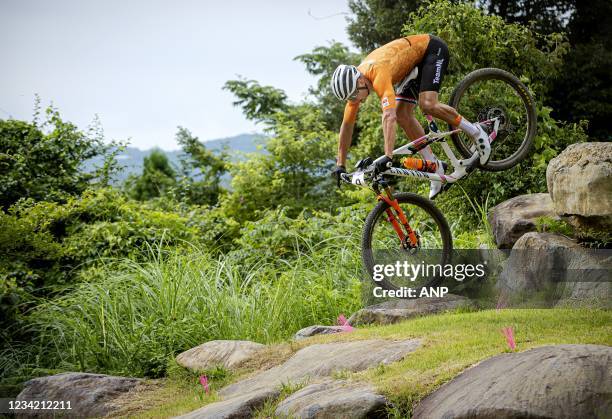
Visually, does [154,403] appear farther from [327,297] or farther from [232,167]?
[232,167]

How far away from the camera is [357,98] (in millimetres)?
6566

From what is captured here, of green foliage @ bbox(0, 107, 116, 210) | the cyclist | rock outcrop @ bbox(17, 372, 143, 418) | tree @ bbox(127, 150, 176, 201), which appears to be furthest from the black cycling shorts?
→ tree @ bbox(127, 150, 176, 201)

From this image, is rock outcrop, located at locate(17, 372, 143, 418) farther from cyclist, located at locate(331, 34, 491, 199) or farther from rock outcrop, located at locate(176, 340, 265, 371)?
cyclist, located at locate(331, 34, 491, 199)

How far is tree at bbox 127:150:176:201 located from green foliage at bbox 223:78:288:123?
2.81 m

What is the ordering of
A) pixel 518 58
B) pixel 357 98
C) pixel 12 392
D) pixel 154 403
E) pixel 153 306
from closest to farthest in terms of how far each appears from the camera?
pixel 154 403 → pixel 357 98 → pixel 12 392 → pixel 153 306 → pixel 518 58

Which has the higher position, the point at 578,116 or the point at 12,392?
the point at 578,116

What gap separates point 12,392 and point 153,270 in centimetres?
192

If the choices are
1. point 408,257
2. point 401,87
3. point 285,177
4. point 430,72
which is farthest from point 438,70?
point 285,177

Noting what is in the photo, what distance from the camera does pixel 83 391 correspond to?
6297 millimetres

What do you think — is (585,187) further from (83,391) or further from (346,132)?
(83,391)

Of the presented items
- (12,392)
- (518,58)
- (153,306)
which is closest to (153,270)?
(153,306)

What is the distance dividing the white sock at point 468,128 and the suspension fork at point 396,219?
3.07 feet

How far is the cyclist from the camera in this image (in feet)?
21.0

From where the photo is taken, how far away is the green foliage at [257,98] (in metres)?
18.2
